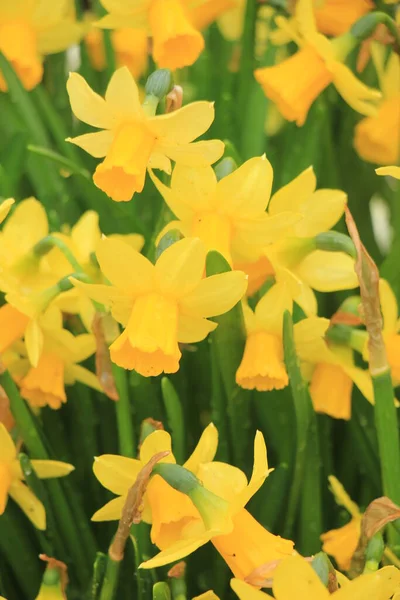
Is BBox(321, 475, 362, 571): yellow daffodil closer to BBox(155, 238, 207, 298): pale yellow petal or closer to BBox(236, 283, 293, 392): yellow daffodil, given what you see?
BBox(236, 283, 293, 392): yellow daffodil

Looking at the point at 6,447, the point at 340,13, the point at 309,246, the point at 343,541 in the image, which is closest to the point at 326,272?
the point at 309,246

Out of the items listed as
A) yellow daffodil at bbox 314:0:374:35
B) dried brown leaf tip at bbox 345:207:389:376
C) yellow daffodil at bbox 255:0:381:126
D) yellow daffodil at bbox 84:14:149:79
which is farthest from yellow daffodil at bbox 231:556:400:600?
yellow daffodil at bbox 84:14:149:79

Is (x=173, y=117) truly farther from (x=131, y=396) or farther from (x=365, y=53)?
(x=365, y=53)

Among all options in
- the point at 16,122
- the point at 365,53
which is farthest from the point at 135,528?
the point at 365,53

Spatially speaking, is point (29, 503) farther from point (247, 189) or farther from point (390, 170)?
point (390, 170)

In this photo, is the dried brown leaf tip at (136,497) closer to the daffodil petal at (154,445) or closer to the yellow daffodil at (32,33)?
the daffodil petal at (154,445)

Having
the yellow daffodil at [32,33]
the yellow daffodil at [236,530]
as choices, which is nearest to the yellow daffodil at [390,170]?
the yellow daffodil at [236,530]
